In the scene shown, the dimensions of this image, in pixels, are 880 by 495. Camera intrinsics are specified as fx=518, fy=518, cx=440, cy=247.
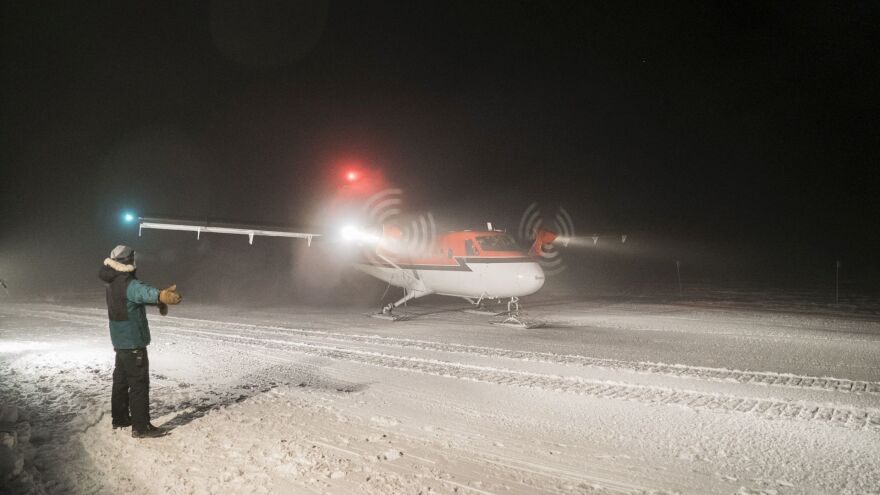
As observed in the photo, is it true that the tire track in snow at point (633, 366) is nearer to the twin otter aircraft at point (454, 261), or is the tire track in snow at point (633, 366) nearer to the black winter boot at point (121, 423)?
the twin otter aircraft at point (454, 261)

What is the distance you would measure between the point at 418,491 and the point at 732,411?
403 centimetres

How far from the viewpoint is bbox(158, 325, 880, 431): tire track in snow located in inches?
226

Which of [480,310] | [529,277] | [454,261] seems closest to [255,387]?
[529,277]

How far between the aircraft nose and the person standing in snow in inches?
379

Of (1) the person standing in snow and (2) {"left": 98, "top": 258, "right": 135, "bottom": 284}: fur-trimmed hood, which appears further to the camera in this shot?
(2) {"left": 98, "top": 258, "right": 135, "bottom": 284}: fur-trimmed hood

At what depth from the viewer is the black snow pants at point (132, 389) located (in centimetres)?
528

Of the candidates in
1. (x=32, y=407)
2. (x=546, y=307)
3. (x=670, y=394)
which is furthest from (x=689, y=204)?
(x=32, y=407)

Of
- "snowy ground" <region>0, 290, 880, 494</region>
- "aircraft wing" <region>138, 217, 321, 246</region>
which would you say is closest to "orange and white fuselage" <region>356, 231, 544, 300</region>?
"snowy ground" <region>0, 290, 880, 494</region>

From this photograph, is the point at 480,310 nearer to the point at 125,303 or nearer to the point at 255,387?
the point at 255,387

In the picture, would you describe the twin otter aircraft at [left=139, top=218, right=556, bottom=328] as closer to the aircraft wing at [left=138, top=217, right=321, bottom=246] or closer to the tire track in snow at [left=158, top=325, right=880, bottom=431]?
the aircraft wing at [left=138, top=217, right=321, bottom=246]

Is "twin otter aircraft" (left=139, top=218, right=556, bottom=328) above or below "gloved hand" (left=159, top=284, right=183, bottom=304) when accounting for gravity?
above

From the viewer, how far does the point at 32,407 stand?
20.7 ft

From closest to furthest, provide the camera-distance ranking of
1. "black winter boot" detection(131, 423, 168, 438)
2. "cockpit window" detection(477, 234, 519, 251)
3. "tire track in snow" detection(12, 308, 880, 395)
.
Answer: "black winter boot" detection(131, 423, 168, 438)
"tire track in snow" detection(12, 308, 880, 395)
"cockpit window" detection(477, 234, 519, 251)

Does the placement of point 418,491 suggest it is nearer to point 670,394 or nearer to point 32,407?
point 670,394
